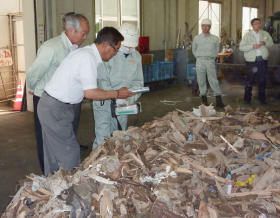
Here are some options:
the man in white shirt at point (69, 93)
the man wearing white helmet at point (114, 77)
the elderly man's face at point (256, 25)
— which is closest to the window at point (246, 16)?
the elderly man's face at point (256, 25)

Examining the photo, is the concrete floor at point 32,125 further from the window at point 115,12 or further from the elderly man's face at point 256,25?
the window at point 115,12

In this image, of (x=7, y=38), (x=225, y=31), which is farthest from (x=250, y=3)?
(x=7, y=38)

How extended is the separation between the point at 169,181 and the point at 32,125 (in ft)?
17.4

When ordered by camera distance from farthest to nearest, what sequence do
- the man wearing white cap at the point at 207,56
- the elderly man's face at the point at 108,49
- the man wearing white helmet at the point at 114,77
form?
1. the man wearing white cap at the point at 207,56
2. the man wearing white helmet at the point at 114,77
3. the elderly man's face at the point at 108,49

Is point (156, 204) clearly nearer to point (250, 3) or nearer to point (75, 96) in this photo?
point (75, 96)

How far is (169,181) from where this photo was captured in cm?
250

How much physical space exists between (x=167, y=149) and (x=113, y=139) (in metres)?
0.55

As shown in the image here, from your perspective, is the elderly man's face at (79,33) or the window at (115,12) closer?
the elderly man's face at (79,33)

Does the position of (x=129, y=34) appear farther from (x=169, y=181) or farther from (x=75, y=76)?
(x=169, y=181)

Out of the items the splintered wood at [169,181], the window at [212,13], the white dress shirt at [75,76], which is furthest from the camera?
the window at [212,13]

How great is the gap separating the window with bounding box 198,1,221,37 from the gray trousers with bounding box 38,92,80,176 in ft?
45.2

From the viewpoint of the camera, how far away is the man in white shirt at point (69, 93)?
321cm

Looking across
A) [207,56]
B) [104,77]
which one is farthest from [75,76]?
[207,56]

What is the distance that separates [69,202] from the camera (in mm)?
2377
